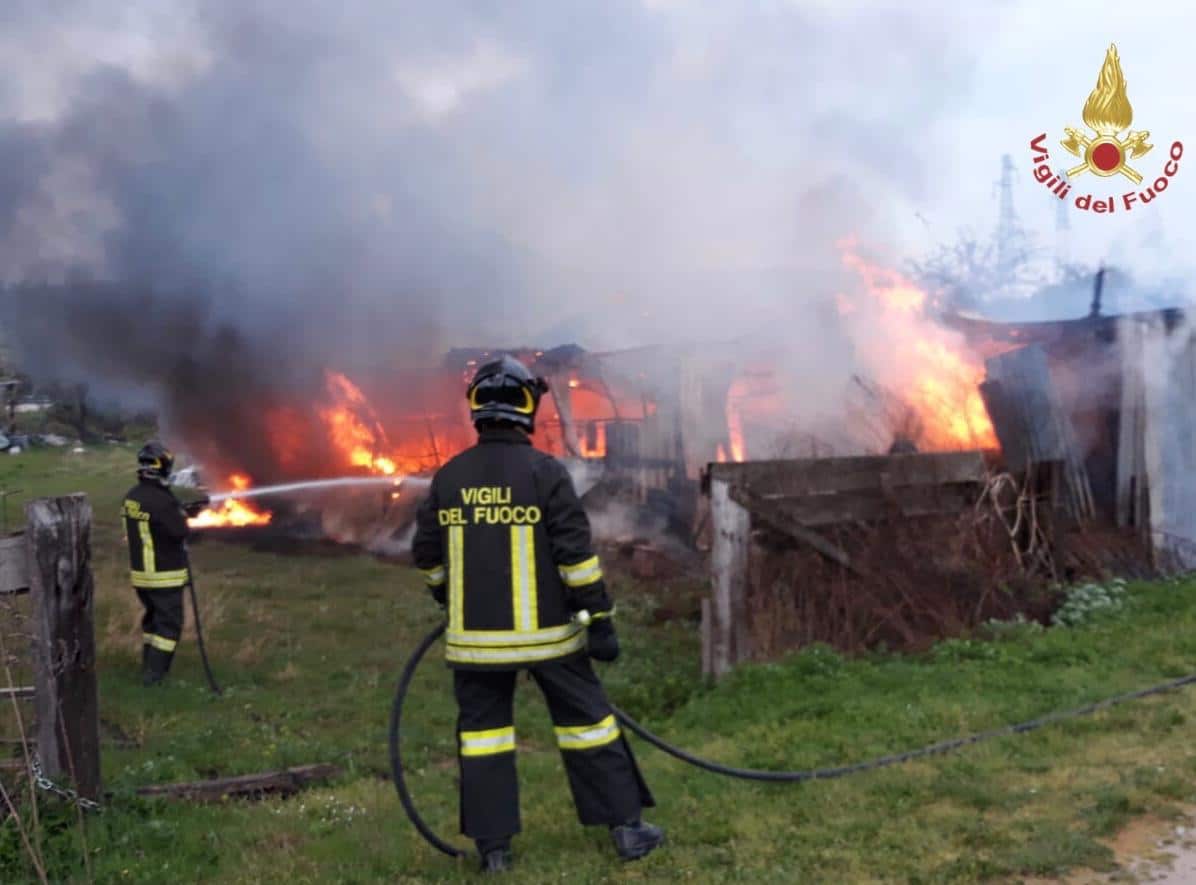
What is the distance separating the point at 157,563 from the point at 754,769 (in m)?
5.22

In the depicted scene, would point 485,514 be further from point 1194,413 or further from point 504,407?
point 1194,413

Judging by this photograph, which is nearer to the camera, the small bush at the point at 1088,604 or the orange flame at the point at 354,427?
the small bush at the point at 1088,604

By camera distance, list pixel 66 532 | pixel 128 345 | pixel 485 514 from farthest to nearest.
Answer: pixel 128 345 < pixel 66 532 < pixel 485 514

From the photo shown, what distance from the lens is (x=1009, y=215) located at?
25094mm

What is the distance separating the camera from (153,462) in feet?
25.9

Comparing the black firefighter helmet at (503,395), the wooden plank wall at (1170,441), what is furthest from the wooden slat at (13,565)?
the wooden plank wall at (1170,441)

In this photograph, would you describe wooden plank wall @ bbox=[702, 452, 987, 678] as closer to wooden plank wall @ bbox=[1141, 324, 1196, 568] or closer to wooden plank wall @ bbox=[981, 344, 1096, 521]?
wooden plank wall @ bbox=[981, 344, 1096, 521]

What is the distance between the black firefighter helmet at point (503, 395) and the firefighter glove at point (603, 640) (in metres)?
0.86

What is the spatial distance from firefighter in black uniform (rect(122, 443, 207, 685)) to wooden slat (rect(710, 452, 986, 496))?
4358 millimetres

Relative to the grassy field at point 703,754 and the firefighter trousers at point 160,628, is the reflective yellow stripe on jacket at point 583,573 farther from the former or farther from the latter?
the firefighter trousers at point 160,628

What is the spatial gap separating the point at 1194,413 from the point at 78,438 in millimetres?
15356

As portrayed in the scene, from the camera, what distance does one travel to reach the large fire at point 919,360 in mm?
11156

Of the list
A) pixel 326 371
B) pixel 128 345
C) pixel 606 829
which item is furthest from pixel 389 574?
pixel 606 829

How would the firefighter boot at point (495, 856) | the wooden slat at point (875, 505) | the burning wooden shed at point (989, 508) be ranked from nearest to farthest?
1. the firefighter boot at point (495, 856)
2. the burning wooden shed at point (989, 508)
3. the wooden slat at point (875, 505)
